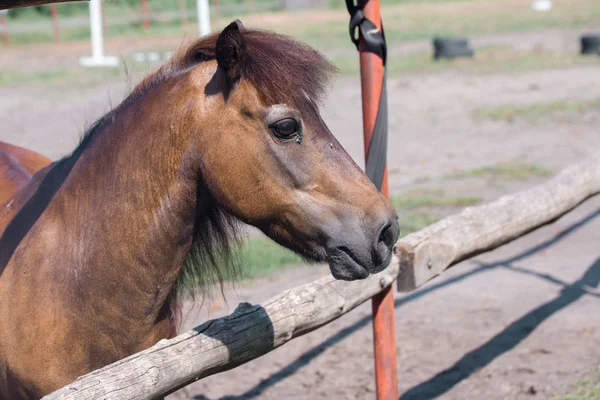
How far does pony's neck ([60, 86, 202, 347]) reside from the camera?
2443 millimetres

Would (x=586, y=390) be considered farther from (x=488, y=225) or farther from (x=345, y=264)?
(x=345, y=264)

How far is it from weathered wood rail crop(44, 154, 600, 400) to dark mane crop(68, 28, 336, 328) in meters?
0.19

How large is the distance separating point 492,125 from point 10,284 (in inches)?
376

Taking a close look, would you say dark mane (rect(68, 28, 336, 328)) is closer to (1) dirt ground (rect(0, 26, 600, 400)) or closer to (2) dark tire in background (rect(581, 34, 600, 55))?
(1) dirt ground (rect(0, 26, 600, 400))

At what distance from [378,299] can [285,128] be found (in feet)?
4.56

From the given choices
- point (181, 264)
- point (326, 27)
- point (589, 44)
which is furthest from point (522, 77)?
point (181, 264)

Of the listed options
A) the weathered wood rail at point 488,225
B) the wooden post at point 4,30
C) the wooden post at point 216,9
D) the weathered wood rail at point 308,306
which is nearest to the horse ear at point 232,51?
the weathered wood rail at point 308,306

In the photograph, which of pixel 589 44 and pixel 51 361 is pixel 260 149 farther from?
pixel 589 44

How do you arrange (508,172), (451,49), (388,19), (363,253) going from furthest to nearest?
(388,19) → (451,49) → (508,172) → (363,253)

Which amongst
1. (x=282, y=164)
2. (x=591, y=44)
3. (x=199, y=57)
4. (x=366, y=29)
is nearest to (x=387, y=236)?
(x=282, y=164)

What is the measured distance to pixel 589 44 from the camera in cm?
1680

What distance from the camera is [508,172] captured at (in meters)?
8.69

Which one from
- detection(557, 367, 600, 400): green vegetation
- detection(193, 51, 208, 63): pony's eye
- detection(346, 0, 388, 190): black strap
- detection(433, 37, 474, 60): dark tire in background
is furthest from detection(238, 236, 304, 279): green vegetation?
detection(433, 37, 474, 60): dark tire in background

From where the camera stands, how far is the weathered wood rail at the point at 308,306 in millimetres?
2312
